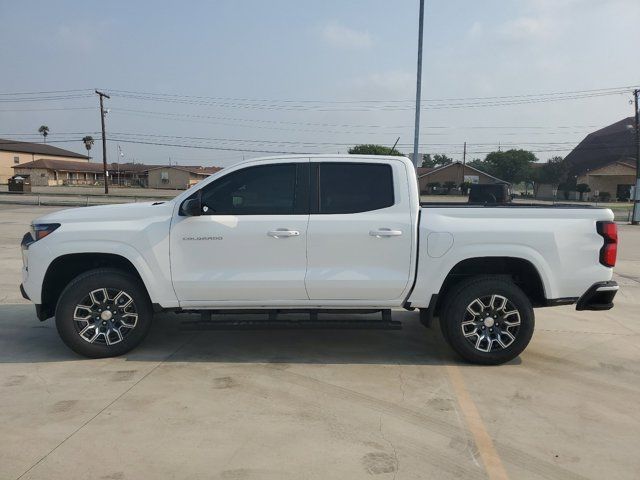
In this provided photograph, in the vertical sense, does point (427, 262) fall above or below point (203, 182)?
below

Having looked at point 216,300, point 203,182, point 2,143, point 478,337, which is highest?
point 2,143

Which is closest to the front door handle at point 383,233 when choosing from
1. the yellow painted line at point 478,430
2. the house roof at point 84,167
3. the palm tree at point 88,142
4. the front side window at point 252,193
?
the front side window at point 252,193

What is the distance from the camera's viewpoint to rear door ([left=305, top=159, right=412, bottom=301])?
187 inches


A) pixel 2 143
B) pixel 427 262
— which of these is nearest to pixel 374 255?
pixel 427 262

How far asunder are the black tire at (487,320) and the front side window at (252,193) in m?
1.79

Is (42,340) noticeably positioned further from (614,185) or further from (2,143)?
(2,143)

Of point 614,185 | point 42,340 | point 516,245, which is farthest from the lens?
point 614,185

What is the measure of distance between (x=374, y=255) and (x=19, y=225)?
18107 mm

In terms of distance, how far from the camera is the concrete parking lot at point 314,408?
10.6ft

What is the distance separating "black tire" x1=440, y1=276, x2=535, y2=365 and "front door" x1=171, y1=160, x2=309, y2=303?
142cm

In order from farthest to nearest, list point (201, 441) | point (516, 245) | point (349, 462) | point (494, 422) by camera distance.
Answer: point (516, 245), point (494, 422), point (201, 441), point (349, 462)

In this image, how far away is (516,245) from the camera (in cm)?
477

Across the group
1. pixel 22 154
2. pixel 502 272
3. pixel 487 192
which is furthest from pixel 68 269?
pixel 22 154

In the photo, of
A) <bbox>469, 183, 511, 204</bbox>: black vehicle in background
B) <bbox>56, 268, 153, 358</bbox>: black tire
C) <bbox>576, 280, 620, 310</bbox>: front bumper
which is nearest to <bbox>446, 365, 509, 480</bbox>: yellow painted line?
<bbox>576, 280, 620, 310</bbox>: front bumper
